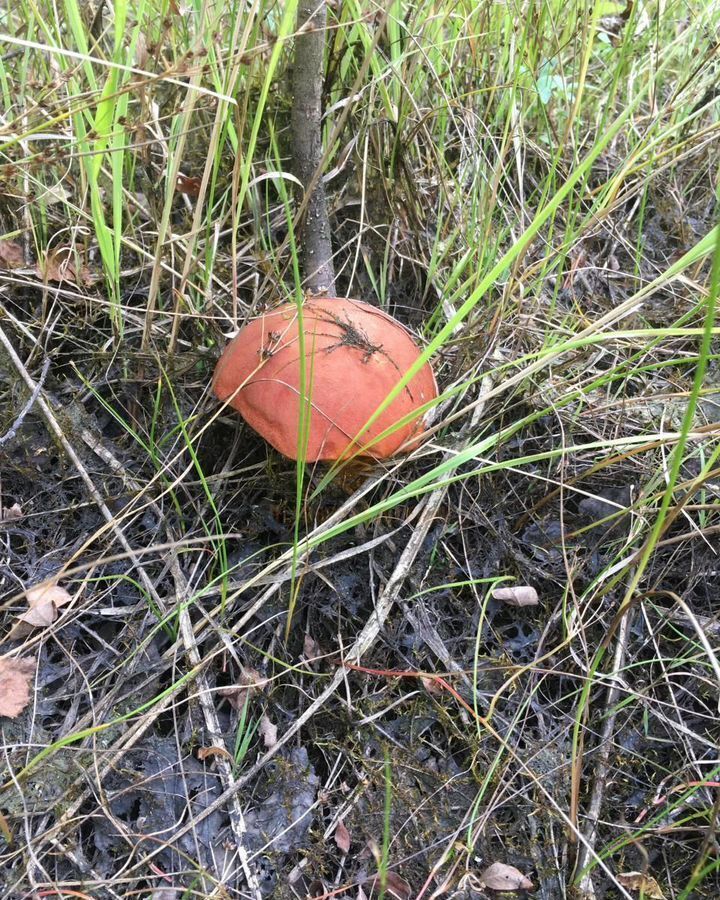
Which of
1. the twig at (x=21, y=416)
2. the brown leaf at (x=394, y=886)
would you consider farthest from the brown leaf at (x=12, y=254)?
the brown leaf at (x=394, y=886)

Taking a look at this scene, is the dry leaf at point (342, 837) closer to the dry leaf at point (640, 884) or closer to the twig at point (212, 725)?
the twig at point (212, 725)

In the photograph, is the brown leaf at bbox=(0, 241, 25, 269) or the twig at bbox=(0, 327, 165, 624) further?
the brown leaf at bbox=(0, 241, 25, 269)

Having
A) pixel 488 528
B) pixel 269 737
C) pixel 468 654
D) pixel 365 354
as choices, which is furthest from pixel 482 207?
pixel 269 737

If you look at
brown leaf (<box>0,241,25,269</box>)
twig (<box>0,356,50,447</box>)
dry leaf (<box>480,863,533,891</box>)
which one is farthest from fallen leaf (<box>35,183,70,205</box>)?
dry leaf (<box>480,863,533,891</box>)

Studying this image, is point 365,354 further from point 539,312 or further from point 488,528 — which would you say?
point 539,312

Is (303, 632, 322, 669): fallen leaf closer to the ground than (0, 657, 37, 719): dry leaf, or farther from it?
closer to the ground

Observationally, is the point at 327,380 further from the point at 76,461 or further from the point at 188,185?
the point at 188,185

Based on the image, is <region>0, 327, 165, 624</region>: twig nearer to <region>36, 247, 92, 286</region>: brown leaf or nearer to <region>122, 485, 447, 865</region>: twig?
<region>36, 247, 92, 286</region>: brown leaf
